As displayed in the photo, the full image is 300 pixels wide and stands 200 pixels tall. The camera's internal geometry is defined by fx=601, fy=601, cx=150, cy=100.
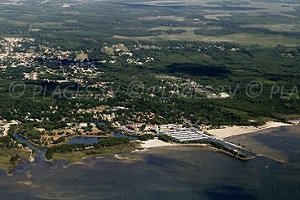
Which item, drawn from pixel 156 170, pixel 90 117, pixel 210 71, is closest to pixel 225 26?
pixel 210 71

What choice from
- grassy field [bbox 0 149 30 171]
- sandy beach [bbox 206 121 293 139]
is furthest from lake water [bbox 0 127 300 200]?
sandy beach [bbox 206 121 293 139]

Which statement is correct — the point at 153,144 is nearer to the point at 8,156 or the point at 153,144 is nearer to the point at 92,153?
the point at 92,153

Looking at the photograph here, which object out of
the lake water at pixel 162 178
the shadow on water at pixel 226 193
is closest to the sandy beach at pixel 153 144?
the lake water at pixel 162 178

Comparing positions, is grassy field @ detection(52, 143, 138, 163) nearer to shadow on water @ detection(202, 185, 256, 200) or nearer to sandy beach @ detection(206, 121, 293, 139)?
sandy beach @ detection(206, 121, 293, 139)

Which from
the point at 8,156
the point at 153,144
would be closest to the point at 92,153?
the point at 153,144

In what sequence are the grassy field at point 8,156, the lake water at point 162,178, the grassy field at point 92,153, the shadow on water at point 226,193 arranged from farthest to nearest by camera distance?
the grassy field at point 92,153 → the grassy field at point 8,156 → the lake water at point 162,178 → the shadow on water at point 226,193

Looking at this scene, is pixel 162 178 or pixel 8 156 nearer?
pixel 162 178

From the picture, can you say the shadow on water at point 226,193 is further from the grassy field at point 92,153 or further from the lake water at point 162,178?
the grassy field at point 92,153

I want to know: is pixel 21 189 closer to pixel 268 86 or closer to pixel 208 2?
pixel 268 86
